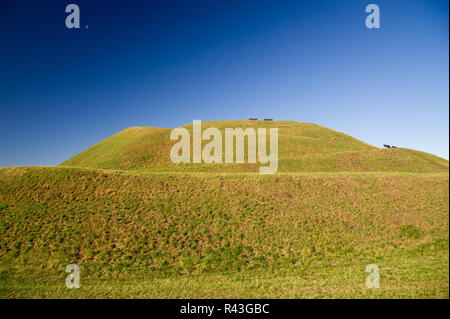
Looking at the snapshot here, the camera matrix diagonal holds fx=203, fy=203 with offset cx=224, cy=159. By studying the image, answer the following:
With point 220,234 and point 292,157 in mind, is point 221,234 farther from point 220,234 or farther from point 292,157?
point 292,157

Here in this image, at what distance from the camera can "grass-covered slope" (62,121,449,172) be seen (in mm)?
48031

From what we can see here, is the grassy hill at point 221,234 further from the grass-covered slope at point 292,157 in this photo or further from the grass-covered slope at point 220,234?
the grass-covered slope at point 292,157

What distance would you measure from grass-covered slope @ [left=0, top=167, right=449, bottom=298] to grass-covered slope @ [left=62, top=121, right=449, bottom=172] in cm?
1930

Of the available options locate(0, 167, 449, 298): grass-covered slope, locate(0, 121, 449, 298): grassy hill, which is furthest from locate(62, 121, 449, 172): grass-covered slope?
locate(0, 167, 449, 298): grass-covered slope

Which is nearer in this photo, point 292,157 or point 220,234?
point 220,234

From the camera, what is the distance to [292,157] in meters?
55.3

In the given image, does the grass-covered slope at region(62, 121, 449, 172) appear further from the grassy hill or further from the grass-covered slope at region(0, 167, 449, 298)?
the grass-covered slope at region(0, 167, 449, 298)

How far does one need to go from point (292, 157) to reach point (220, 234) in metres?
40.2

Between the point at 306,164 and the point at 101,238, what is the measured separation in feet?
147

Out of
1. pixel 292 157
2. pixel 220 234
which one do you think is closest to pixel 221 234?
pixel 220 234

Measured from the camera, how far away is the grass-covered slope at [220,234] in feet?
47.6
